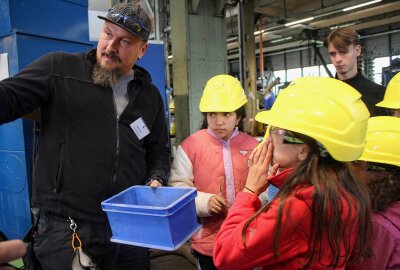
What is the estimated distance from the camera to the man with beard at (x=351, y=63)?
8.54ft

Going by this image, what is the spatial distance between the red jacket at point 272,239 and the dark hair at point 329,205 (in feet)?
0.05

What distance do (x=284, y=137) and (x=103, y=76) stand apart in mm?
940

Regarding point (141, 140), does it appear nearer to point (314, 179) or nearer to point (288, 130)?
point (288, 130)

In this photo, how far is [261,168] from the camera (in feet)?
4.34

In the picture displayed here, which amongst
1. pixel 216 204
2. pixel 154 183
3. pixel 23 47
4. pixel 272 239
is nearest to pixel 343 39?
pixel 216 204

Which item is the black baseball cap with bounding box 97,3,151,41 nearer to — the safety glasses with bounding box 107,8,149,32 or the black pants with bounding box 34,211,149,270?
the safety glasses with bounding box 107,8,149,32

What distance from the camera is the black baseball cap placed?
5.45 feet

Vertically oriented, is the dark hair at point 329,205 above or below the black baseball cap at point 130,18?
below

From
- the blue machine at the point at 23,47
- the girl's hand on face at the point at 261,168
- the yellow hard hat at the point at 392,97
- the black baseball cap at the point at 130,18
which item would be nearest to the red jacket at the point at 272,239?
the girl's hand on face at the point at 261,168

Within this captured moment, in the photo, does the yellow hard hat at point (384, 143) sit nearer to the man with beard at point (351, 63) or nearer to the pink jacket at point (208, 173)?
the pink jacket at point (208, 173)

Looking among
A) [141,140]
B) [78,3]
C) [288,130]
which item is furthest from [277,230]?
[78,3]

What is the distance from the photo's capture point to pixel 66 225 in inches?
61.1

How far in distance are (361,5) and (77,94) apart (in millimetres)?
8278

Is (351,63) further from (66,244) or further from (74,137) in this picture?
(66,244)
